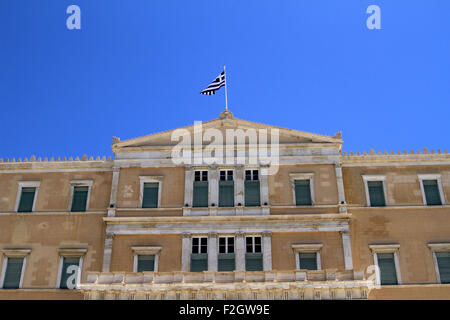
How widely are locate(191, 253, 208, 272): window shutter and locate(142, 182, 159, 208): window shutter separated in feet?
12.8

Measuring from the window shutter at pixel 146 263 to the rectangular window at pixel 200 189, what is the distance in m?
3.80

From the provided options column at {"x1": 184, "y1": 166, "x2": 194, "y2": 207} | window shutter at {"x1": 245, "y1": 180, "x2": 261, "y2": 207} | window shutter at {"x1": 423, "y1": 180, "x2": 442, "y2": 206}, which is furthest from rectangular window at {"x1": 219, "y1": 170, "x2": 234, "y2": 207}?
window shutter at {"x1": 423, "y1": 180, "x2": 442, "y2": 206}

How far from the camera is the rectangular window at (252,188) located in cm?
3338

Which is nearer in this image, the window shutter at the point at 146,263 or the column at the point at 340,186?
the window shutter at the point at 146,263

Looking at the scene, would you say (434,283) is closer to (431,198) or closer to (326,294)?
(431,198)

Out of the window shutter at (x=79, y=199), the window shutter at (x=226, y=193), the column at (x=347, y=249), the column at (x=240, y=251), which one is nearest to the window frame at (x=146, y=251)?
the column at (x=240, y=251)

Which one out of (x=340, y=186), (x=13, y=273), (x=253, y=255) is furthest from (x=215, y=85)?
(x=13, y=273)

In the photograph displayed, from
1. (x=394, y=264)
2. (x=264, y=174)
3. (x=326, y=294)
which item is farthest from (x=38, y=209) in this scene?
(x=394, y=264)

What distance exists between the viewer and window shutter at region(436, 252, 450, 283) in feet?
103

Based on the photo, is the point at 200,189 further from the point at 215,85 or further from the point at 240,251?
the point at 215,85

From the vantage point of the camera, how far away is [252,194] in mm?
A: 33594

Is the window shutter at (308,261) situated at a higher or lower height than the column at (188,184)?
lower

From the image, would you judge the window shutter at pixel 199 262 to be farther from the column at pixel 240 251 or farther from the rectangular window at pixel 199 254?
the column at pixel 240 251

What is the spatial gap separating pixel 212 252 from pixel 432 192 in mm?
12979
